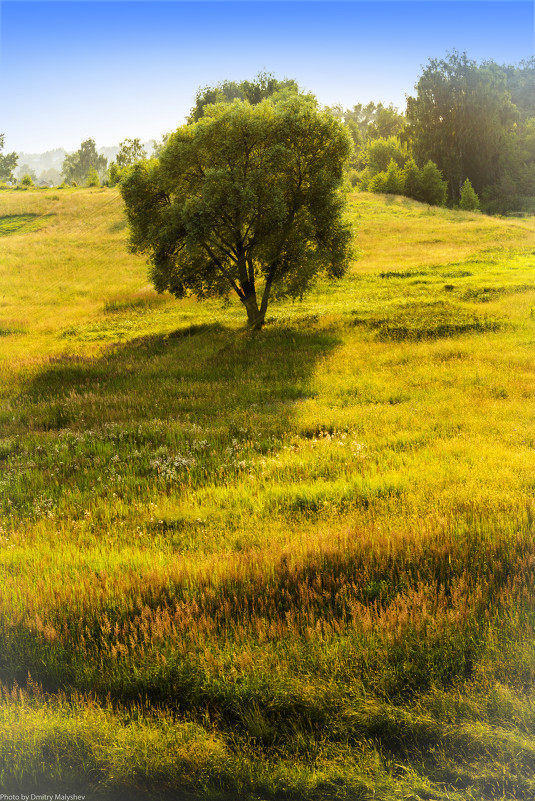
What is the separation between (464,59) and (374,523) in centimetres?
9295

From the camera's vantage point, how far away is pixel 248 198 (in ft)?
64.5

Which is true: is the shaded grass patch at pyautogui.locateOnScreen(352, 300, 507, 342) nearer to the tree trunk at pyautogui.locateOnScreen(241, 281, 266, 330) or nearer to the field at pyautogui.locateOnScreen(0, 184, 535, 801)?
the field at pyautogui.locateOnScreen(0, 184, 535, 801)

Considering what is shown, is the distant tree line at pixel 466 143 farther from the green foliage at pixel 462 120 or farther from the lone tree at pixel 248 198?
the lone tree at pixel 248 198

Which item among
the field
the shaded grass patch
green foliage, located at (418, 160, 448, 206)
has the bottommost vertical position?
the field

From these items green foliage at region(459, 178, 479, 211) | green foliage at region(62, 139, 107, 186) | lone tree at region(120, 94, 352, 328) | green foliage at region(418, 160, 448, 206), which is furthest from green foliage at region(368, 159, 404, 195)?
green foliage at region(62, 139, 107, 186)

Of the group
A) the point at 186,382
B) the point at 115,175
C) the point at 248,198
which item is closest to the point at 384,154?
the point at 115,175

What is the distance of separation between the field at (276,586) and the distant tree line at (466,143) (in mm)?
78687

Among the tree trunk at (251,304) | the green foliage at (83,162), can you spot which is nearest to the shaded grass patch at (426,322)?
the tree trunk at (251,304)

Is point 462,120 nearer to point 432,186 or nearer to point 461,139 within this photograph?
point 461,139

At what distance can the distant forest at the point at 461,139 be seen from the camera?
81.1 m

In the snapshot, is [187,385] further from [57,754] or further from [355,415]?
[57,754]

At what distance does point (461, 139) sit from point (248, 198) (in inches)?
3499

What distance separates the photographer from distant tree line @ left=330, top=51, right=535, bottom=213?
272 ft

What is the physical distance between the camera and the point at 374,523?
598cm
